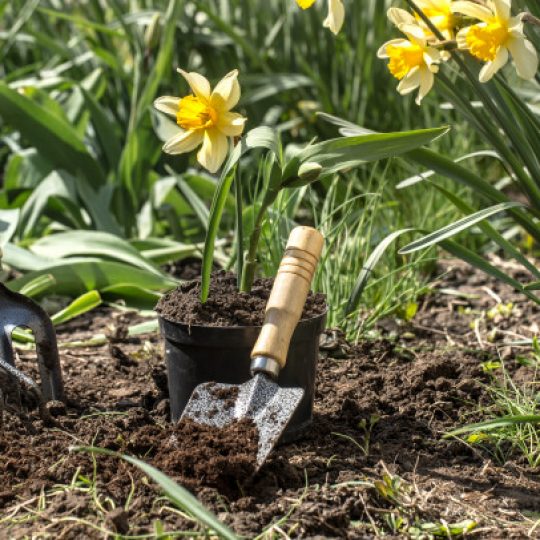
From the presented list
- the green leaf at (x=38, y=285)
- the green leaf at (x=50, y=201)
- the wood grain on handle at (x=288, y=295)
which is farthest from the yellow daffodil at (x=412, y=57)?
the green leaf at (x=50, y=201)

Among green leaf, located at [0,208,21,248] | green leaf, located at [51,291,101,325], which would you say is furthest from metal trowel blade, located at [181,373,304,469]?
green leaf, located at [0,208,21,248]

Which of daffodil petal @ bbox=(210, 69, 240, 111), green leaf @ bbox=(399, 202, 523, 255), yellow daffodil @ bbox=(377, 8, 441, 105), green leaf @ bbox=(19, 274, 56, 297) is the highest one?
yellow daffodil @ bbox=(377, 8, 441, 105)

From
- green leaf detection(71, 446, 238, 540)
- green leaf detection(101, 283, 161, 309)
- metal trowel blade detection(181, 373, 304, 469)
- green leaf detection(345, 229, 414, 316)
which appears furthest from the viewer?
green leaf detection(101, 283, 161, 309)

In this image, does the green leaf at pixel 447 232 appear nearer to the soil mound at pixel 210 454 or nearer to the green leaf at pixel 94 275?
the soil mound at pixel 210 454

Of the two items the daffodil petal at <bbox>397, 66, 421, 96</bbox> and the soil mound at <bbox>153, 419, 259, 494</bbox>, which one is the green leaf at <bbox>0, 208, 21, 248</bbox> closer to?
the soil mound at <bbox>153, 419, 259, 494</bbox>

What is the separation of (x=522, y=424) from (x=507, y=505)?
0.27 meters

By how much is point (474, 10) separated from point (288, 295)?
0.63 meters

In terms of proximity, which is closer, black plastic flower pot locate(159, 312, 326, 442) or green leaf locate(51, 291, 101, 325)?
black plastic flower pot locate(159, 312, 326, 442)

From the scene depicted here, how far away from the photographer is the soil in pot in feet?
6.36

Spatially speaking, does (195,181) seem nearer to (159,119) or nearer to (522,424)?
(159,119)

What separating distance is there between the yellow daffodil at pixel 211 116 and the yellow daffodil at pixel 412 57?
318 millimetres

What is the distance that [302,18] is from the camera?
12.8ft

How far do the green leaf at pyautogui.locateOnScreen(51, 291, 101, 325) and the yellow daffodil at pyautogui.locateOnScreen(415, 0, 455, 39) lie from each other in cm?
121

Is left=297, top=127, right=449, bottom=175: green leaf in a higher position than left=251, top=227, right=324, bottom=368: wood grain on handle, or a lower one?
higher
